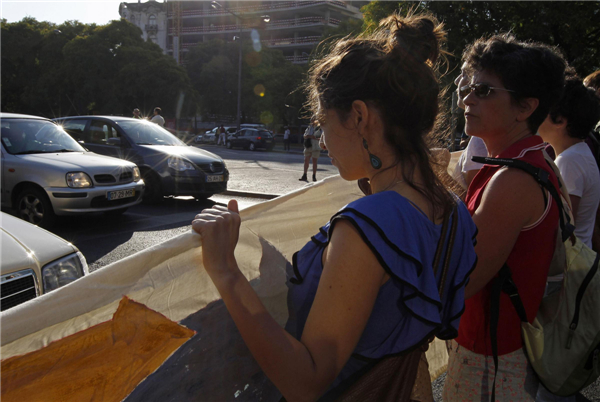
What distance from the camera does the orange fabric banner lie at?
991 mm

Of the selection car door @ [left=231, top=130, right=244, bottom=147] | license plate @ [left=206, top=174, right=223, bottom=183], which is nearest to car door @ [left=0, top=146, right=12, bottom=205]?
license plate @ [left=206, top=174, right=223, bottom=183]

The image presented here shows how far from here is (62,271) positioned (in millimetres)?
2461

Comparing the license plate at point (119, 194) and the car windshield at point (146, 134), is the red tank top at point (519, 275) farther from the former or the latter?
the car windshield at point (146, 134)

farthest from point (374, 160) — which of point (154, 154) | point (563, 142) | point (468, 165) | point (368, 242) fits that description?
point (154, 154)

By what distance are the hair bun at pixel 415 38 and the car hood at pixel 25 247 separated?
1943 mm

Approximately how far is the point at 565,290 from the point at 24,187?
7.04 m

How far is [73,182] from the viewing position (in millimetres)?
6488

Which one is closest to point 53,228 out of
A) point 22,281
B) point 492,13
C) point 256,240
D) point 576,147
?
point 22,281

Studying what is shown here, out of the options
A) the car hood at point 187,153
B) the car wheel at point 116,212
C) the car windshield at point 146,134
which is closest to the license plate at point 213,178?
the car hood at point 187,153

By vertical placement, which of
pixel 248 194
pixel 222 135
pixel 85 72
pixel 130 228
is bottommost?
pixel 130 228

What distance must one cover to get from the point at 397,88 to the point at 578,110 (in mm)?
1777

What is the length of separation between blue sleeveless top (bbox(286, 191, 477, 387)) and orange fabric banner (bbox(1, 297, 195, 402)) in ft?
1.20

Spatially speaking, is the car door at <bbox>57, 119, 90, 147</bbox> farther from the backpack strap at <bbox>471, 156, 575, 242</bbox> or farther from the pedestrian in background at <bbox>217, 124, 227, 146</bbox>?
the pedestrian in background at <bbox>217, 124, 227, 146</bbox>

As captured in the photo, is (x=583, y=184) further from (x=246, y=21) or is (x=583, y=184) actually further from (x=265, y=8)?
(x=265, y=8)
